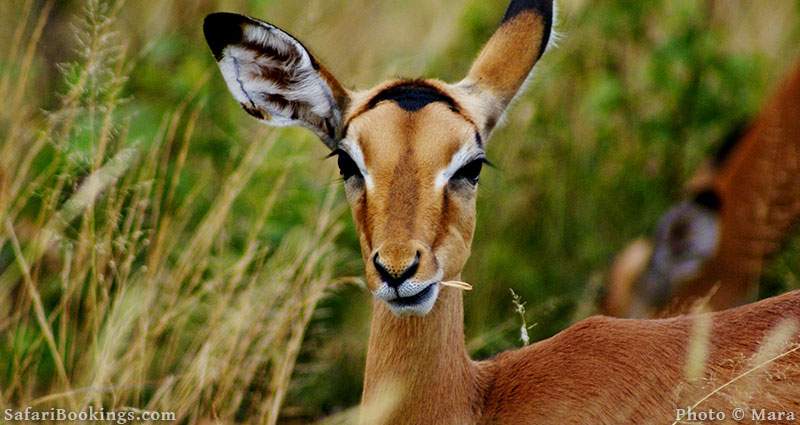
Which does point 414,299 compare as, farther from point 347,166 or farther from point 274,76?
point 274,76

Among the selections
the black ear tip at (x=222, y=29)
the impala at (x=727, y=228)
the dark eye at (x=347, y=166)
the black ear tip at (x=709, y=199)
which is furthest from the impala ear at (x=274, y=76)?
the black ear tip at (x=709, y=199)

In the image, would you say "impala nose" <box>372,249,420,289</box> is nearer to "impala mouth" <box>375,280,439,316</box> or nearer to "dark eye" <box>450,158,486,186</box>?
"impala mouth" <box>375,280,439,316</box>

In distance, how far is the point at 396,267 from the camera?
Answer: 153 inches

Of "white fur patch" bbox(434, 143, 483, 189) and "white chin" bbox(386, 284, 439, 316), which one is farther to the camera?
"white fur patch" bbox(434, 143, 483, 189)

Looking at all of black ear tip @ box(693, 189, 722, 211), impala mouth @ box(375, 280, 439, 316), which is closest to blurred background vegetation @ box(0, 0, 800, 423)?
black ear tip @ box(693, 189, 722, 211)

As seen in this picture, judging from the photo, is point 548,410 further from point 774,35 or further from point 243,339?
point 774,35

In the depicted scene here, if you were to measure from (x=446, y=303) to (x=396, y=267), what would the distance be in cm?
58

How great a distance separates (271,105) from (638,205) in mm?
3949

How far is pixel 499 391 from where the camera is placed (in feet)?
14.7

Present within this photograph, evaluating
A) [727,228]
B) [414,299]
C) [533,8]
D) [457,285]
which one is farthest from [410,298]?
[727,228]

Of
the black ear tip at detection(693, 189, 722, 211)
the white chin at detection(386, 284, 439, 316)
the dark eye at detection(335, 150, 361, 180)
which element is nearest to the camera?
the white chin at detection(386, 284, 439, 316)

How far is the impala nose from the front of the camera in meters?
3.89

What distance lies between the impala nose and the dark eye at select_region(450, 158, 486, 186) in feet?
1.56

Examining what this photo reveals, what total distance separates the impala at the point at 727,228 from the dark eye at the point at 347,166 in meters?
3.12
